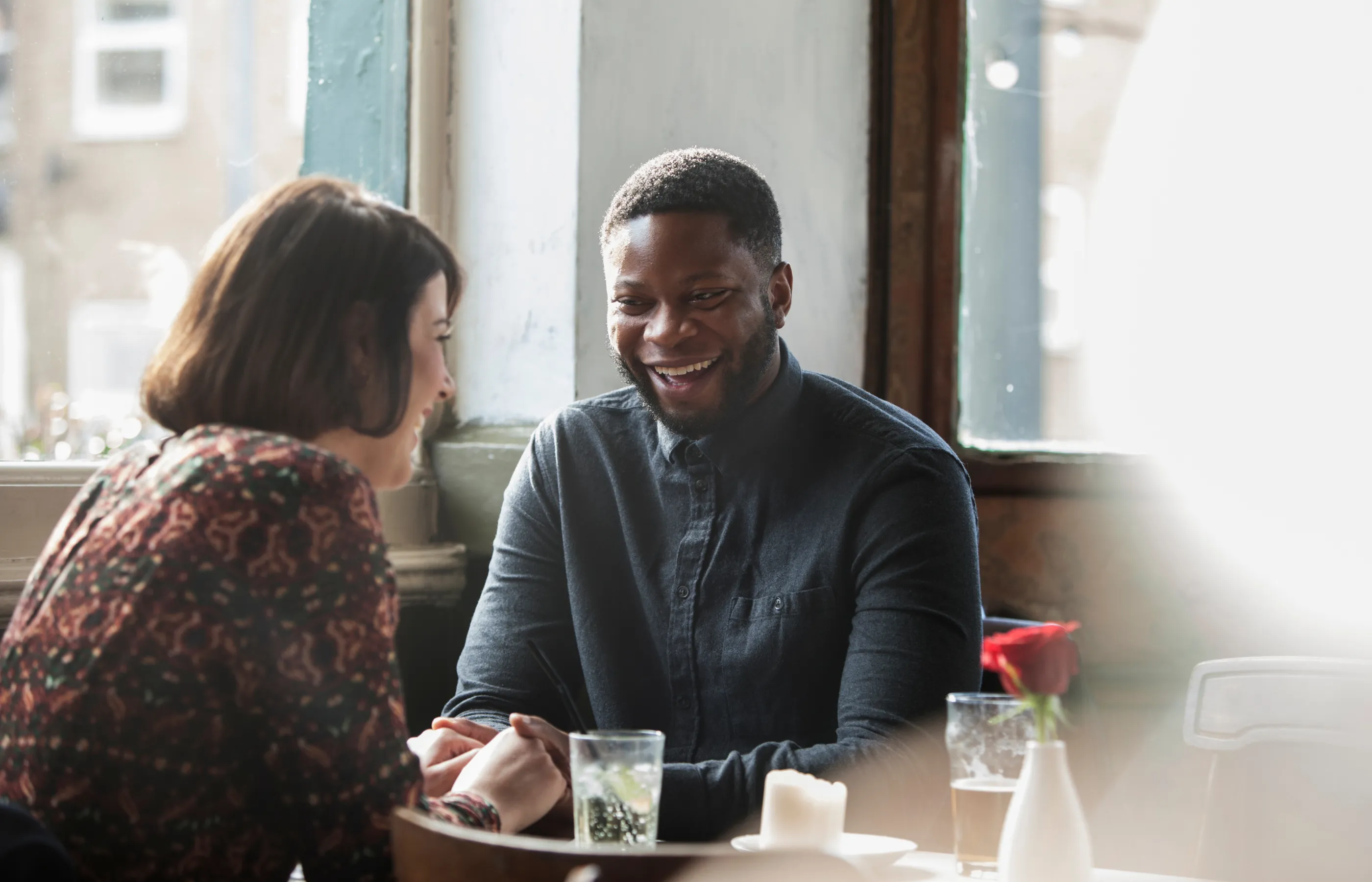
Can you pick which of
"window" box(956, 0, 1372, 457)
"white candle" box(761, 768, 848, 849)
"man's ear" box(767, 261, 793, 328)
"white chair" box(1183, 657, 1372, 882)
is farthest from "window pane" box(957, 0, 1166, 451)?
"white candle" box(761, 768, 848, 849)

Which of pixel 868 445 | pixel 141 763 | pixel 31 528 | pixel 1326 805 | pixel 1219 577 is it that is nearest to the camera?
pixel 141 763

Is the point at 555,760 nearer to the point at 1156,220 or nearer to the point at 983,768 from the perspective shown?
the point at 983,768

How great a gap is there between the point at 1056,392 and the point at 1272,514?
45cm

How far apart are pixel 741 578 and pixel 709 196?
1.77 feet

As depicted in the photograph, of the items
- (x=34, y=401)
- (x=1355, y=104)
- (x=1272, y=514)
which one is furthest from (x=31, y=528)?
(x=1355, y=104)

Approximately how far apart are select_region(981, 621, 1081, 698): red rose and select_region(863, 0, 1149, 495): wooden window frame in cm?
153

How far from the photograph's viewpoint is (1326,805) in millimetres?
1631

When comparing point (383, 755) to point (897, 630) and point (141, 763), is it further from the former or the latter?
point (897, 630)

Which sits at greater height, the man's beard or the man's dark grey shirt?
the man's beard

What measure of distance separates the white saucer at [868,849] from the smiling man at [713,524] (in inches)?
15.1

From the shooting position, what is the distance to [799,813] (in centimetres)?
122

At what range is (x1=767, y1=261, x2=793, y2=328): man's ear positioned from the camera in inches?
83.4

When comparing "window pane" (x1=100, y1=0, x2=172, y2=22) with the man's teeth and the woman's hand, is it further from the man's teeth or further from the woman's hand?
the woman's hand

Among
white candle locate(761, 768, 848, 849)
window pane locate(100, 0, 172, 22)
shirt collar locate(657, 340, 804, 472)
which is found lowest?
white candle locate(761, 768, 848, 849)
